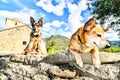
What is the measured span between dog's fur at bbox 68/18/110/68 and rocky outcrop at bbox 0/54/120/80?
0.42ft

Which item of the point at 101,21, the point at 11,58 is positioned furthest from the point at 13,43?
the point at 11,58

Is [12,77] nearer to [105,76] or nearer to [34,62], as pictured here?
[34,62]

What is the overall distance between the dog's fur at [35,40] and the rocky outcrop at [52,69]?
20.1 inches

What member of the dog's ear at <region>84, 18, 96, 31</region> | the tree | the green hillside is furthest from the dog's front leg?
the tree

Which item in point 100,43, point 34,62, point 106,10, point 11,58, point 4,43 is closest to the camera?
point 100,43

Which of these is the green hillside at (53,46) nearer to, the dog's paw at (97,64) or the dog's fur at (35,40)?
the dog's fur at (35,40)

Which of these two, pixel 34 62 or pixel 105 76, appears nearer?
pixel 105 76

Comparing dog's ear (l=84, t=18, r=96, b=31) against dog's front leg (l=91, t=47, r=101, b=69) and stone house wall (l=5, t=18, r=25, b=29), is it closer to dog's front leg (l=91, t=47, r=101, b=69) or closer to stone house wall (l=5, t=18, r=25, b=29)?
dog's front leg (l=91, t=47, r=101, b=69)

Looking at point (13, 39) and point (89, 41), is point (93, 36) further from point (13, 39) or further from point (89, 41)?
point (13, 39)

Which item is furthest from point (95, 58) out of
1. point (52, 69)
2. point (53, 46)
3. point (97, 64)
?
point (53, 46)

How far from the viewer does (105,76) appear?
420 centimetres

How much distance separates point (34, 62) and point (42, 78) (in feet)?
1.26

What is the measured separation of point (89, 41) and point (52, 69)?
2.90ft

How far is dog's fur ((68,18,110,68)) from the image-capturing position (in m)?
4.03
